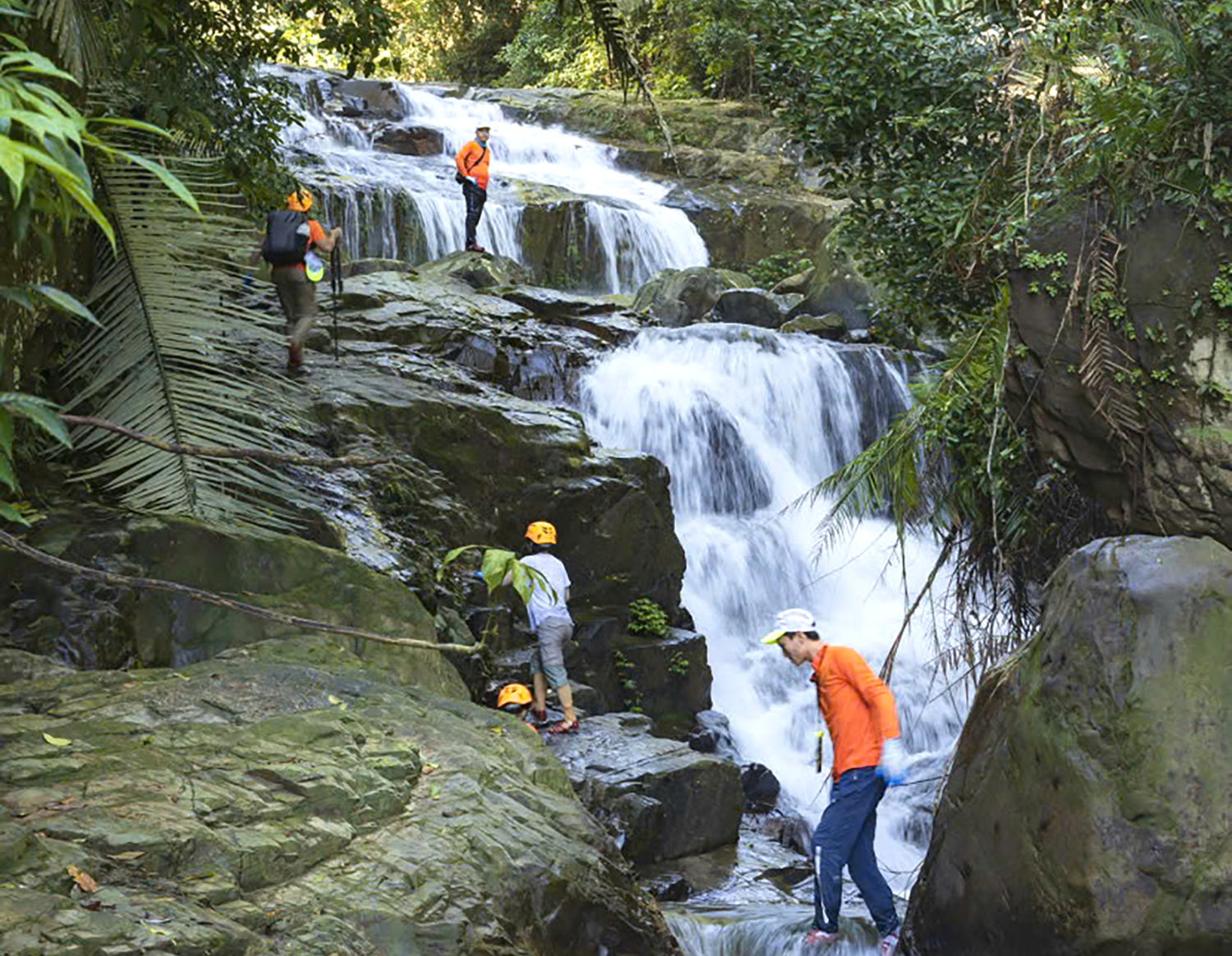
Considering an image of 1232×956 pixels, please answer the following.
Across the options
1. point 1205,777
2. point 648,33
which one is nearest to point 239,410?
point 1205,777

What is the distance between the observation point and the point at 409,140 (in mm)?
22453

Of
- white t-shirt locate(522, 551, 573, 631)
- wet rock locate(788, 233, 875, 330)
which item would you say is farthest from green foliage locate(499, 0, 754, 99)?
white t-shirt locate(522, 551, 573, 631)

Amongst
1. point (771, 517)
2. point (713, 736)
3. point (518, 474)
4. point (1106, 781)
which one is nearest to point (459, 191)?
point (771, 517)

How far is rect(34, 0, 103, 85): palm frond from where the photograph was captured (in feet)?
12.2

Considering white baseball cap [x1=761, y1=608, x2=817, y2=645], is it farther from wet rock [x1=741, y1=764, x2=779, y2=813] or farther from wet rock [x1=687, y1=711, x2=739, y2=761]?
wet rock [x1=687, y1=711, x2=739, y2=761]

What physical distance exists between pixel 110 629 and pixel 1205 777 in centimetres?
486

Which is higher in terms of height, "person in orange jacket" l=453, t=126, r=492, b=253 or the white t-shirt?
"person in orange jacket" l=453, t=126, r=492, b=253

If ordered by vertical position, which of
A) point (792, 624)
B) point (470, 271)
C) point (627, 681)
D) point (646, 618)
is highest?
point (470, 271)

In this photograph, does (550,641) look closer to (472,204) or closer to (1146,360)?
(1146,360)

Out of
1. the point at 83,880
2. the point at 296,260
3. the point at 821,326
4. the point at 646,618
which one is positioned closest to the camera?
the point at 83,880

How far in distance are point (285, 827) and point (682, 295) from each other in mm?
14884

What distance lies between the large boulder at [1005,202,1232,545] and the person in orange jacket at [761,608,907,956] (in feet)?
6.10

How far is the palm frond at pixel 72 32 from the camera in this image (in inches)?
146

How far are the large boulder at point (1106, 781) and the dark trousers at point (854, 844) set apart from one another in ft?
0.98
